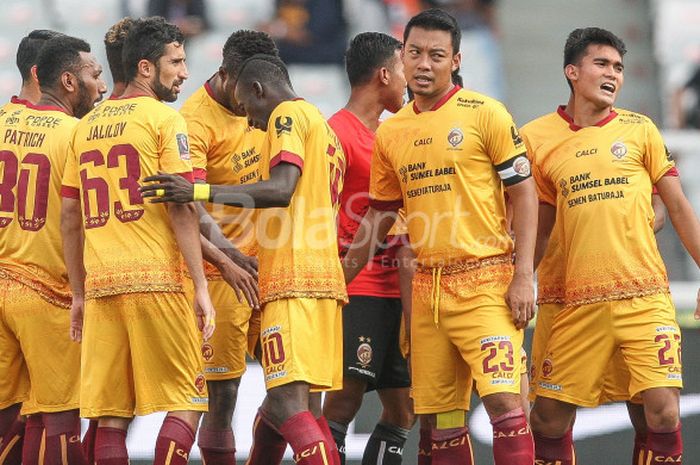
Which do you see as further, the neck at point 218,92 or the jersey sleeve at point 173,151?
the neck at point 218,92

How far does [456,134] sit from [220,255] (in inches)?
53.8

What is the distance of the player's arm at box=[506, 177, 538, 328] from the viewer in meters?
6.59

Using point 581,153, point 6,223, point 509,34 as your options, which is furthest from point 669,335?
point 509,34

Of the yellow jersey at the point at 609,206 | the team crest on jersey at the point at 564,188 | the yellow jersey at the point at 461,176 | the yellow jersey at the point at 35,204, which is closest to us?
the yellow jersey at the point at 461,176

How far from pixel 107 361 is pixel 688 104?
724cm

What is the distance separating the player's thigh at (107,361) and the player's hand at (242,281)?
2.06ft

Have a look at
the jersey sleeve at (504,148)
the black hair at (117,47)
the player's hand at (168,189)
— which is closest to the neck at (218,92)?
the black hair at (117,47)

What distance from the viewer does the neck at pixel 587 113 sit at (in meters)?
7.32

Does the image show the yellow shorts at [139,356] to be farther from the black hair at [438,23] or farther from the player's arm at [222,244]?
the black hair at [438,23]

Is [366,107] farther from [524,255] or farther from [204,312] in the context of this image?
[204,312]

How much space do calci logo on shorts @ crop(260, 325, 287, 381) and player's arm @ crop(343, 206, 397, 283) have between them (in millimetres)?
855

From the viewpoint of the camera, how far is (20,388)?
24.6 feet

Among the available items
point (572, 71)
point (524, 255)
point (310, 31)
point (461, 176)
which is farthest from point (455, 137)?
point (310, 31)

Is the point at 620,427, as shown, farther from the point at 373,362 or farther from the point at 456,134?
the point at 456,134
